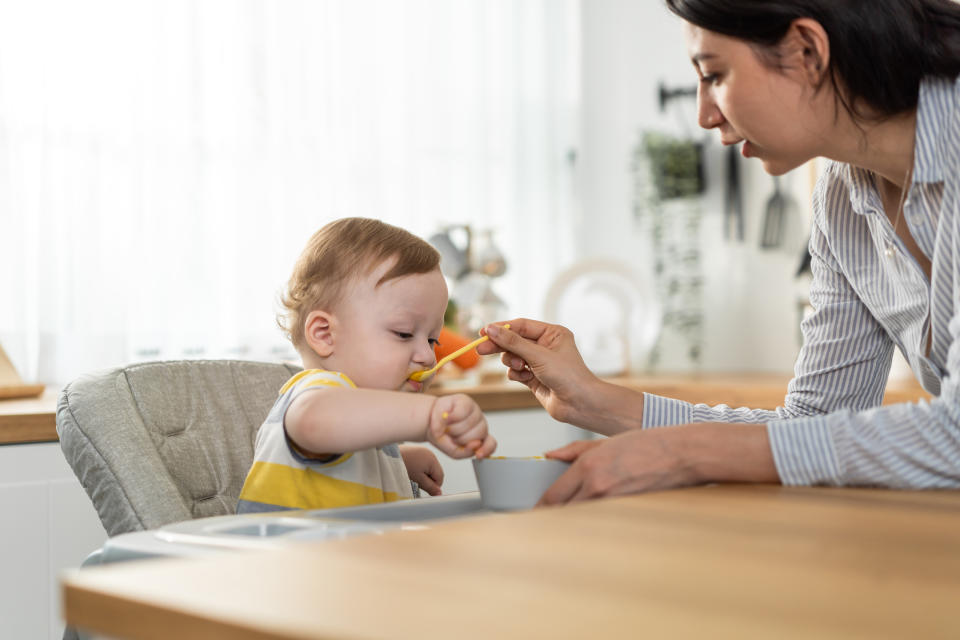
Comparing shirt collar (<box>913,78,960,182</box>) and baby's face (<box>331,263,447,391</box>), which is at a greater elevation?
shirt collar (<box>913,78,960,182</box>)

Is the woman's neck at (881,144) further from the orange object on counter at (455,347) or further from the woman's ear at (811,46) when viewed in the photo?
the orange object on counter at (455,347)

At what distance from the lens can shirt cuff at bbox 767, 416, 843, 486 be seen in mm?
941

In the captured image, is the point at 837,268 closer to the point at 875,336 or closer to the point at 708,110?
the point at 875,336

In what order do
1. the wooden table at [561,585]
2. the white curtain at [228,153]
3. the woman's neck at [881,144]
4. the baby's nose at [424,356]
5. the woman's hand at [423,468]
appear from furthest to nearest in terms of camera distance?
the white curtain at [228,153] → the woman's hand at [423,468] → the baby's nose at [424,356] → the woman's neck at [881,144] → the wooden table at [561,585]

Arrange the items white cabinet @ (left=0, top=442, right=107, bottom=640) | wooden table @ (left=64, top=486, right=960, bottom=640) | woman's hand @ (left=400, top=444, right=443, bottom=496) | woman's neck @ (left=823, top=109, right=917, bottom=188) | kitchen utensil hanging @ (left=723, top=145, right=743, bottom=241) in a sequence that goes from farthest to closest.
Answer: kitchen utensil hanging @ (left=723, top=145, right=743, bottom=241) → white cabinet @ (left=0, top=442, right=107, bottom=640) → woman's hand @ (left=400, top=444, right=443, bottom=496) → woman's neck @ (left=823, top=109, right=917, bottom=188) → wooden table @ (left=64, top=486, right=960, bottom=640)

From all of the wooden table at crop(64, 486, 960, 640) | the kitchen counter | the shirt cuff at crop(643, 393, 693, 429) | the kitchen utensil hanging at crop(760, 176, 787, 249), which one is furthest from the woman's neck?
the kitchen utensil hanging at crop(760, 176, 787, 249)

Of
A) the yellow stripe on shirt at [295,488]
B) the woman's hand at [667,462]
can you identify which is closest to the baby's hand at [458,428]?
the woman's hand at [667,462]

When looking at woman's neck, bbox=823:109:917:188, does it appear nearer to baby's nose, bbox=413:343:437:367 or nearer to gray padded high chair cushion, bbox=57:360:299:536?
baby's nose, bbox=413:343:437:367

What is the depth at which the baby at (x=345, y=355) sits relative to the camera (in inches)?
44.6

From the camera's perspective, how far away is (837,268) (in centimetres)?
138

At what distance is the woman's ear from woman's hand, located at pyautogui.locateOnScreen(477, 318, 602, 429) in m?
0.47

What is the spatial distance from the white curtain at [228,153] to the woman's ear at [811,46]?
6.34 feet

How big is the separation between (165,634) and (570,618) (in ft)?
0.62

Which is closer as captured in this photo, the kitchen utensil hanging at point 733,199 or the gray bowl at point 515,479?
the gray bowl at point 515,479
